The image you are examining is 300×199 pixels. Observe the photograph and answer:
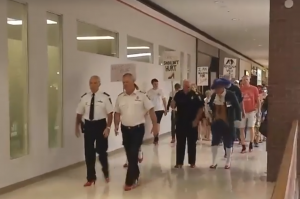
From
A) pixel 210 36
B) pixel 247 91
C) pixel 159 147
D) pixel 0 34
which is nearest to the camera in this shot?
pixel 0 34

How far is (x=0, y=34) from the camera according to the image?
6438 mm

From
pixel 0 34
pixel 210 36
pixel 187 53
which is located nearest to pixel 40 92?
pixel 0 34

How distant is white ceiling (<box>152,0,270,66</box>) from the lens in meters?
11.2

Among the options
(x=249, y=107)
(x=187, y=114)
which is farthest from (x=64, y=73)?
(x=249, y=107)

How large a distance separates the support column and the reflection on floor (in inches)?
25.7

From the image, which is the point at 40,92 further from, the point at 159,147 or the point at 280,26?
the point at 159,147

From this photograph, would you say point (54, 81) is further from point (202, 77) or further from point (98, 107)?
point (202, 77)

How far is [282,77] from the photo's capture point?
23.7ft

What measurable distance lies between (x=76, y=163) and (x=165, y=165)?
1638 mm

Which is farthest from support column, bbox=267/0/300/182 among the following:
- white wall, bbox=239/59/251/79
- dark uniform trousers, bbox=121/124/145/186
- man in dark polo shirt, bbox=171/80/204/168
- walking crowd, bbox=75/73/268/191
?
white wall, bbox=239/59/251/79

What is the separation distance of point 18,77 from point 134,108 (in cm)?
187

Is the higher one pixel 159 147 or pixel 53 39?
pixel 53 39

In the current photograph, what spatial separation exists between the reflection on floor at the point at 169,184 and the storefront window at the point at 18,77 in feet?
2.40

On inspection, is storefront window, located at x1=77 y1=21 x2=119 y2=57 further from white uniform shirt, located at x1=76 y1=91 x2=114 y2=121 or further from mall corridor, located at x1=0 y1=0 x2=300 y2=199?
white uniform shirt, located at x1=76 y1=91 x2=114 y2=121
